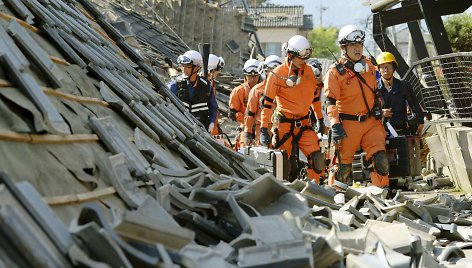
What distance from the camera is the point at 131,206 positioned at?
5664 millimetres

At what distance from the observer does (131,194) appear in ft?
18.9

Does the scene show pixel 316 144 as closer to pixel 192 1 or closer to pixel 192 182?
pixel 192 182

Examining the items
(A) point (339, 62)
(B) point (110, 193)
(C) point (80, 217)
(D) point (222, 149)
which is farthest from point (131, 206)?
(A) point (339, 62)

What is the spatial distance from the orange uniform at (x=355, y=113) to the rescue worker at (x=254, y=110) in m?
2.43

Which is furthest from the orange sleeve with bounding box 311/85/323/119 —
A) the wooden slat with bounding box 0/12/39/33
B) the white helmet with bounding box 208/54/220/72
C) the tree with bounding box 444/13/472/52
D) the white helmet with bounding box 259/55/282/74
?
the tree with bounding box 444/13/472/52

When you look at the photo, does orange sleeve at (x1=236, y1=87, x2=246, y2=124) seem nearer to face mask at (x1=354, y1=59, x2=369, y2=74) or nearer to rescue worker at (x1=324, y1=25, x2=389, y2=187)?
rescue worker at (x1=324, y1=25, x2=389, y2=187)

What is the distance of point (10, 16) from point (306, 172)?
705cm

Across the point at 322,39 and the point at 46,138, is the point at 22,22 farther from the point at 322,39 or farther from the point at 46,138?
the point at 322,39

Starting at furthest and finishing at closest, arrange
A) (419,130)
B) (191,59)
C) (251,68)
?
(251,68) < (191,59) < (419,130)

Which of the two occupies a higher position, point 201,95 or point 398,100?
point 201,95

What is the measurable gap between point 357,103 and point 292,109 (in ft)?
4.22

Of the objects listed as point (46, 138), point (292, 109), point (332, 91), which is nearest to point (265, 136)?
point (292, 109)

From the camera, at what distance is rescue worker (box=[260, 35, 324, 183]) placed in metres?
13.2

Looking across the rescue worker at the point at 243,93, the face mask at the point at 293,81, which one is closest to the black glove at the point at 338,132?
the face mask at the point at 293,81
